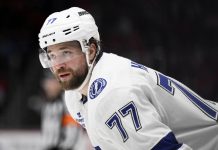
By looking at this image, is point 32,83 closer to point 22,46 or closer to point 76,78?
point 22,46

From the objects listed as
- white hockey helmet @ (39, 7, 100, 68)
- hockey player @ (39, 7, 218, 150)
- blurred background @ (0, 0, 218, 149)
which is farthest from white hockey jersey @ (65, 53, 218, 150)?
blurred background @ (0, 0, 218, 149)

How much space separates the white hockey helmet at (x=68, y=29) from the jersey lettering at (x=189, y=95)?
→ 282mm

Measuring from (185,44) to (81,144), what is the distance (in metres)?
1.59

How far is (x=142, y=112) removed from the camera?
1.91 metres

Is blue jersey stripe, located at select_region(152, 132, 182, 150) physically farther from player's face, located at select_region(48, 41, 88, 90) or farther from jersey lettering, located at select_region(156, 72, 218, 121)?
player's face, located at select_region(48, 41, 88, 90)

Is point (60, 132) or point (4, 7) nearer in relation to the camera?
point (60, 132)

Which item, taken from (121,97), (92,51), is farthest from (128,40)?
(121,97)

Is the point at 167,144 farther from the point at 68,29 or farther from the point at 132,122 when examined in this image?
the point at 68,29

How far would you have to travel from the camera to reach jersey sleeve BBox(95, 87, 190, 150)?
189 cm

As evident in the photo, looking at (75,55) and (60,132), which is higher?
(75,55)

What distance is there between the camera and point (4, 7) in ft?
20.6

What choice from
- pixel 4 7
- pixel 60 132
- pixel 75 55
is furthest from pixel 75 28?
pixel 4 7

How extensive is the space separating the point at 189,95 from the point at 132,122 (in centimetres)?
35

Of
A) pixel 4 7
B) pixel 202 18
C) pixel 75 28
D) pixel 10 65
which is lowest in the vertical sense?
pixel 10 65
